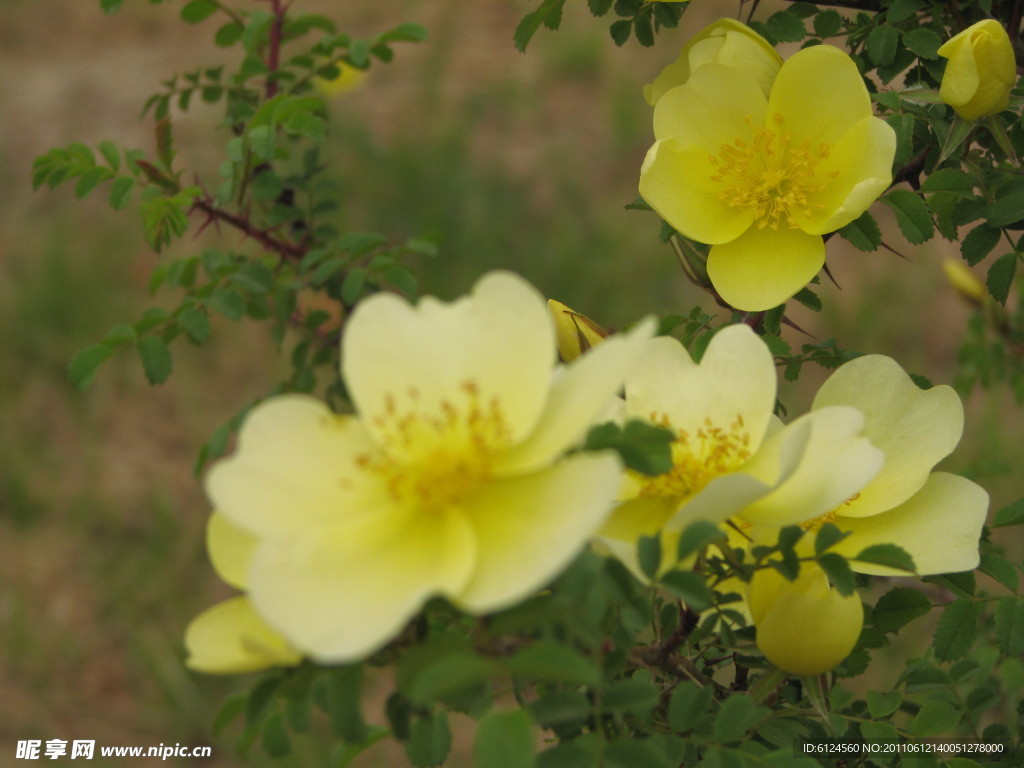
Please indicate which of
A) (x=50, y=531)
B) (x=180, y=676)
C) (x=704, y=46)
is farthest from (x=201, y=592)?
(x=704, y=46)

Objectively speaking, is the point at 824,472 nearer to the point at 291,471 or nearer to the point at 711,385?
the point at 711,385

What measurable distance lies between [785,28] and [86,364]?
2.66ft

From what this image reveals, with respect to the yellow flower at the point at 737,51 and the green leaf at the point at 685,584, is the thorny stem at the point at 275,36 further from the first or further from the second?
the green leaf at the point at 685,584

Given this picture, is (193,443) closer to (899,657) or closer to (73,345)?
(73,345)

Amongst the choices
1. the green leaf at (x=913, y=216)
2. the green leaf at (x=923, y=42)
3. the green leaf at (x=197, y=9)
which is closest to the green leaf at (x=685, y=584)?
the green leaf at (x=913, y=216)

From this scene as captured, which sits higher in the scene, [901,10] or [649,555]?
[901,10]

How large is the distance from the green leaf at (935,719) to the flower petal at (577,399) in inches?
17.1

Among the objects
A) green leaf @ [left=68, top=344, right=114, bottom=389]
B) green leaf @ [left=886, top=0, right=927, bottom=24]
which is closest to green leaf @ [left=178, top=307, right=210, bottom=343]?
green leaf @ [left=68, top=344, right=114, bottom=389]

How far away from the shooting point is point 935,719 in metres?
0.85

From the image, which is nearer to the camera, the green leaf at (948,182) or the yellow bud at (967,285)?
the green leaf at (948,182)

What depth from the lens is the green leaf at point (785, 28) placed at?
1.04 m

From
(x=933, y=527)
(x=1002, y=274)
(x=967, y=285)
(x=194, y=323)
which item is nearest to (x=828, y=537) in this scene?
(x=933, y=527)

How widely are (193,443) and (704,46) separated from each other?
2.39 m

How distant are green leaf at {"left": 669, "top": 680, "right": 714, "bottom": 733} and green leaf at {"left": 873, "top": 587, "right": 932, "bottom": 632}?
0.22 m
